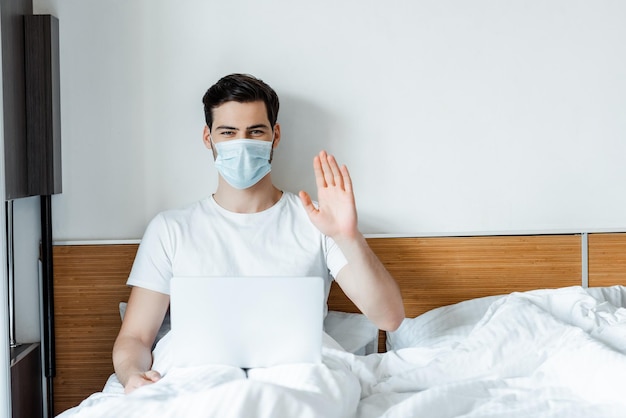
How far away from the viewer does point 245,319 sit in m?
1.42

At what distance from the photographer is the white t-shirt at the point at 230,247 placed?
5.87 feet

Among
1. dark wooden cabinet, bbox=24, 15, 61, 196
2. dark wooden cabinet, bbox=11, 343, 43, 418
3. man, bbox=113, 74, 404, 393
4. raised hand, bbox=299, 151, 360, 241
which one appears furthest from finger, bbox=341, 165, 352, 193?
dark wooden cabinet, bbox=11, 343, 43, 418

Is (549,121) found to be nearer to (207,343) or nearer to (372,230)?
(372,230)

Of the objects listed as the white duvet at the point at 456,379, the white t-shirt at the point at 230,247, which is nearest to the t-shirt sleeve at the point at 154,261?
the white t-shirt at the point at 230,247

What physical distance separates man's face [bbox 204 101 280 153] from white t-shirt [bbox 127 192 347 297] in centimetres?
19

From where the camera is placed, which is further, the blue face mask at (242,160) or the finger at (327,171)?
the blue face mask at (242,160)

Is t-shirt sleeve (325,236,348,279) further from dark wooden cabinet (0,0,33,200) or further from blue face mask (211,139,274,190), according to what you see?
dark wooden cabinet (0,0,33,200)

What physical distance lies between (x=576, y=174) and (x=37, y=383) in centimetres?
167

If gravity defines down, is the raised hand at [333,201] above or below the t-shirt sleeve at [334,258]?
above

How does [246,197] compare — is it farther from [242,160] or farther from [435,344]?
[435,344]

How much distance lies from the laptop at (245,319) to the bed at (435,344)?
1.5 inches

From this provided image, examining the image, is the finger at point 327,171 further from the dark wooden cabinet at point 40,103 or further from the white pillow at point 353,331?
the dark wooden cabinet at point 40,103

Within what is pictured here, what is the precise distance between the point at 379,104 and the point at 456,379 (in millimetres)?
853

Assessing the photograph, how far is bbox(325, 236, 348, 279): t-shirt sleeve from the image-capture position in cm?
178
